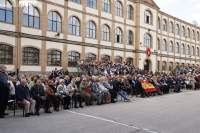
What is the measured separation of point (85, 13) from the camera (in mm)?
42938

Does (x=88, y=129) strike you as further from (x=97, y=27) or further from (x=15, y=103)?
(x=97, y=27)

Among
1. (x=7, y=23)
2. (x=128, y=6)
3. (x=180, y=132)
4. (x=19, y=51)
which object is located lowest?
(x=180, y=132)

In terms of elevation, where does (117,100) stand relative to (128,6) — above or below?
below

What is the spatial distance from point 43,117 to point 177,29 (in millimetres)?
57392

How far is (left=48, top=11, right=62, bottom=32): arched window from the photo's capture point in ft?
125

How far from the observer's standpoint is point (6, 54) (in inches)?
1298

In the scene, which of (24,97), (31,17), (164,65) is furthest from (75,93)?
(164,65)

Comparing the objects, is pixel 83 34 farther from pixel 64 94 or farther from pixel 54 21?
pixel 64 94

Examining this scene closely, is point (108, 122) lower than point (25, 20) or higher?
lower

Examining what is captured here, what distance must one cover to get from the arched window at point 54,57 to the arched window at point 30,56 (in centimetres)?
176

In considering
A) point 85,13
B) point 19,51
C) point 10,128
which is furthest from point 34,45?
point 10,128

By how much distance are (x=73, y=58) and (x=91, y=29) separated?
5000 mm

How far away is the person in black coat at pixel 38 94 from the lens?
16.7 m

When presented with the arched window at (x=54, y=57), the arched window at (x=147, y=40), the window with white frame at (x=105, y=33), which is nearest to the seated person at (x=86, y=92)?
the arched window at (x=54, y=57)
